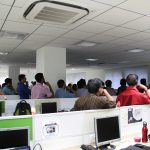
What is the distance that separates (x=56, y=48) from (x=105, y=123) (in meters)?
3.89

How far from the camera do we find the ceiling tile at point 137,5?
2.71m

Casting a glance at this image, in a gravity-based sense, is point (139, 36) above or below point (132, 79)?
above

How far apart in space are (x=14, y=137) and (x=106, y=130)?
94 cm

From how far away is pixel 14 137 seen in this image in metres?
1.79

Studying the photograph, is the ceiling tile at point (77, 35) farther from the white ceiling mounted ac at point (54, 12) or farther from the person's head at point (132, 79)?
the person's head at point (132, 79)

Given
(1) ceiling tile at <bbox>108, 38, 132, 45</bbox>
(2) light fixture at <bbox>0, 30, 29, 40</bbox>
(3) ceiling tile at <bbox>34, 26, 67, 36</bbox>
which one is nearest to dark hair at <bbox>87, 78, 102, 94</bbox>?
(3) ceiling tile at <bbox>34, 26, 67, 36</bbox>

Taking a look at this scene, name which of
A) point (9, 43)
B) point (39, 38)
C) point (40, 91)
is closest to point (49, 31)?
point (39, 38)

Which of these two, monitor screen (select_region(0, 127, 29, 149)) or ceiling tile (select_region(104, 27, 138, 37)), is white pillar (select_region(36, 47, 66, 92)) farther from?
monitor screen (select_region(0, 127, 29, 149))

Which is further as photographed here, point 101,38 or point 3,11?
point 101,38

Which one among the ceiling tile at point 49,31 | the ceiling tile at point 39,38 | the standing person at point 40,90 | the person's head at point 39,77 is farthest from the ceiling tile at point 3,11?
the standing person at point 40,90

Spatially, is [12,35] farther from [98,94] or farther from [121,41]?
[98,94]

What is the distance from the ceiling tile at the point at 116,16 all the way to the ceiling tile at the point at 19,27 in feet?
3.87

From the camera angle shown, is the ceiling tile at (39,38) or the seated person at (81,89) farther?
the seated person at (81,89)

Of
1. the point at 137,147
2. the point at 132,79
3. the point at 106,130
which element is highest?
the point at 132,79
